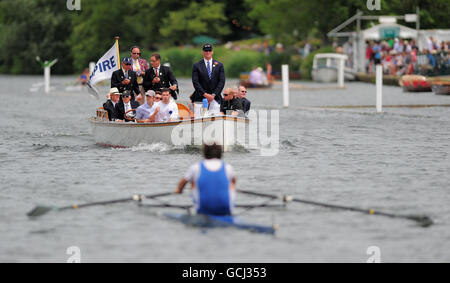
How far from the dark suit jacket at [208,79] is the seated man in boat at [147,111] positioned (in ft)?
3.43

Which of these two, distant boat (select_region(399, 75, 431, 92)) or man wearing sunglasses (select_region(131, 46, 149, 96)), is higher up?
man wearing sunglasses (select_region(131, 46, 149, 96))

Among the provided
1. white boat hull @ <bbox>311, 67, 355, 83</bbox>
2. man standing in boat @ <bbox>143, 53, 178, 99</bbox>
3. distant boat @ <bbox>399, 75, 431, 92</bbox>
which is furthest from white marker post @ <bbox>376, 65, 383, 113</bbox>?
white boat hull @ <bbox>311, 67, 355, 83</bbox>

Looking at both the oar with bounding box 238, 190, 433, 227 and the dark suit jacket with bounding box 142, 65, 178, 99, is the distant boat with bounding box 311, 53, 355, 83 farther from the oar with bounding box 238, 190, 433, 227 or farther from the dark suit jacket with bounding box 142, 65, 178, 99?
the oar with bounding box 238, 190, 433, 227

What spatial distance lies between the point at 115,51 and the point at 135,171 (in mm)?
6314

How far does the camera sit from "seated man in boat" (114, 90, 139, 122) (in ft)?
71.1

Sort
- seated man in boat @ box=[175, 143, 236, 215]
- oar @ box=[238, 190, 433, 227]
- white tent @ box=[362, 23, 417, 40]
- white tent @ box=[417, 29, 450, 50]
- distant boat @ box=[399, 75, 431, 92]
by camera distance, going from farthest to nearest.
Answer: white tent @ box=[362, 23, 417, 40]
white tent @ box=[417, 29, 450, 50]
distant boat @ box=[399, 75, 431, 92]
oar @ box=[238, 190, 433, 227]
seated man in boat @ box=[175, 143, 236, 215]

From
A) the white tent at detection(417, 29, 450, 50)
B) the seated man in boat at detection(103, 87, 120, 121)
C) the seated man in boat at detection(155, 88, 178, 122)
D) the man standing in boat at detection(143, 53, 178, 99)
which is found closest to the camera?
the seated man in boat at detection(155, 88, 178, 122)

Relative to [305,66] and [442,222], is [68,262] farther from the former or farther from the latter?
[305,66]

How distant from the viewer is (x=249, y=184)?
1633 centimetres

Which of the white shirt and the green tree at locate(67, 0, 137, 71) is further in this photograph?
the green tree at locate(67, 0, 137, 71)

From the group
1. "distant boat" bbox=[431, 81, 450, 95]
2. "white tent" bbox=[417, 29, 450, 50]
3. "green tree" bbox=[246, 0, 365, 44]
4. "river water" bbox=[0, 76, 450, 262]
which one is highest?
"green tree" bbox=[246, 0, 365, 44]

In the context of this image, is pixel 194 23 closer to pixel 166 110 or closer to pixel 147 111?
pixel 147 111

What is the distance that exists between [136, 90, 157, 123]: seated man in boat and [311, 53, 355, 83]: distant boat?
3842cm
